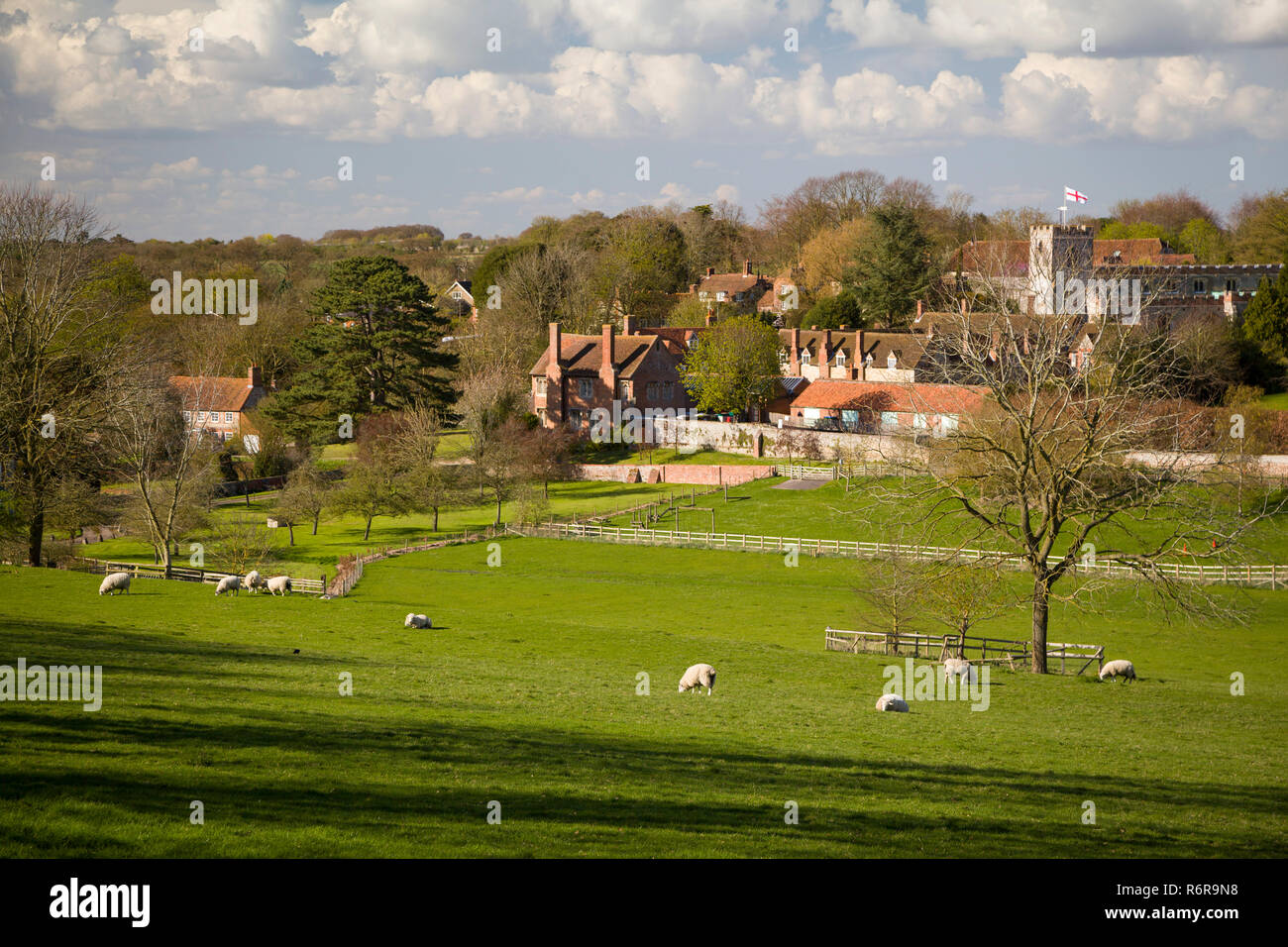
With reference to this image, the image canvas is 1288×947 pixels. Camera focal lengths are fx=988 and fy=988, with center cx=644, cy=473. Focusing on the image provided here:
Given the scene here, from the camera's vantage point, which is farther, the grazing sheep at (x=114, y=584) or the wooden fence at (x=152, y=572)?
the wooden fence at (x=152, y=572)

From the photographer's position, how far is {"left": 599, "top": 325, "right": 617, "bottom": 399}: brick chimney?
80750 mm

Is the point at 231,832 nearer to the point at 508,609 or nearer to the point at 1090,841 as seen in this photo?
the point at 1090,841

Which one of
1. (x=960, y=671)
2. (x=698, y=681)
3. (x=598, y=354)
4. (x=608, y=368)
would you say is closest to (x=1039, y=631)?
(x=960, y=671)

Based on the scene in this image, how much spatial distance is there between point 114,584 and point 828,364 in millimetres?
71892

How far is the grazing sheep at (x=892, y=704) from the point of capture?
20.2 metres

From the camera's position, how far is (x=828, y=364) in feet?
301

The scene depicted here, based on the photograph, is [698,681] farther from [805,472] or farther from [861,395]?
[861,395]

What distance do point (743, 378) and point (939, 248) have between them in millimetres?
45588

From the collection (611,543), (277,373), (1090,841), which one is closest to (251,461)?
(277,373)

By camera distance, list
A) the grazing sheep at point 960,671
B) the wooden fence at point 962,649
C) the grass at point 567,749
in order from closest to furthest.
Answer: the grass at point 567,749 → the grazing sheep at point 960,671 → the wooden fence at point 962,649

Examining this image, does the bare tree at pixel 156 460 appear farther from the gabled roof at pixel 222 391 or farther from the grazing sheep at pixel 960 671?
the grazing sheep at pixel 960 671

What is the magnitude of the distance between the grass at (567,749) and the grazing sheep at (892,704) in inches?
21.5

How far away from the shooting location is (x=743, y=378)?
79688 millimetres

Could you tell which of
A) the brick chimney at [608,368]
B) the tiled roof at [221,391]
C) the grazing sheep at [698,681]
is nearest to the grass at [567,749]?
the grazing sheep at [698,681]
